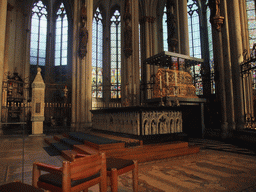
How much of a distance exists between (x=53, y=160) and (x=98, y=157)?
2535 millimetres

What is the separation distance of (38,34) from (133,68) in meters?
10.6

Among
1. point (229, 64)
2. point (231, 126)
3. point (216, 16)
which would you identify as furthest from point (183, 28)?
point (231, 126)

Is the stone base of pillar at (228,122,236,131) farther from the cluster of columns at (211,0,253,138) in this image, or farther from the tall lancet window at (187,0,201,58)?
the tall lancet window at (187,0,201,58)

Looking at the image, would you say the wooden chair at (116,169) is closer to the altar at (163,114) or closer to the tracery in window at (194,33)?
the altar at (163,114)

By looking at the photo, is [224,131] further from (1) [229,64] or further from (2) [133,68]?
(2) [133,68]

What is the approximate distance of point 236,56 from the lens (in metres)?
7.30

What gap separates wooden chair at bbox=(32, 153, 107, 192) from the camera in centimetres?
152

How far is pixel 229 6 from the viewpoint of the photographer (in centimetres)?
779

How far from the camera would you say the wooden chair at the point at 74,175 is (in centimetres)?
152

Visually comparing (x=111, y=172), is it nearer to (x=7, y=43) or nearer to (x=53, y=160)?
(x=53, y=160)

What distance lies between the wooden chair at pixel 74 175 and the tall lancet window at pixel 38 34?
696 inches

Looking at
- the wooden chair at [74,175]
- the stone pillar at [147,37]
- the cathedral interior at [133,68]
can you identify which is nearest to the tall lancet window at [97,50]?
the cathedral interior at [133,68]

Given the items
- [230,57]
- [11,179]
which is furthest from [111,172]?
[230,57]

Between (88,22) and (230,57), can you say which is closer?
(230,57)
